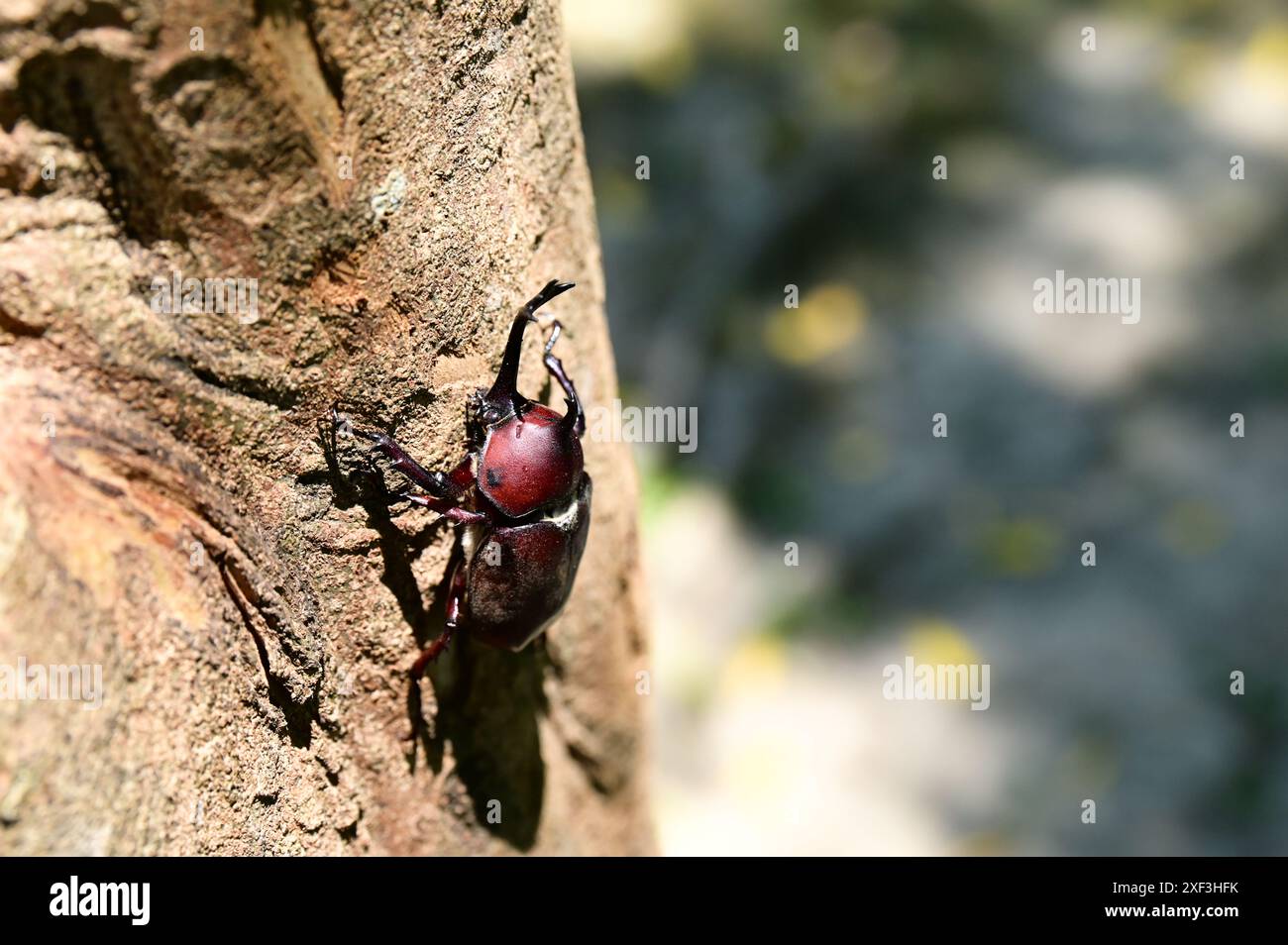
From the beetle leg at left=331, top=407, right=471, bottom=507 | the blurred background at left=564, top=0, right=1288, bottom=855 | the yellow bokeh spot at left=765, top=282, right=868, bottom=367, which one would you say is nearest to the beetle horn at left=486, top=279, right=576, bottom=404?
the beetle leg at left=331, top=407, right=471, bottom=507

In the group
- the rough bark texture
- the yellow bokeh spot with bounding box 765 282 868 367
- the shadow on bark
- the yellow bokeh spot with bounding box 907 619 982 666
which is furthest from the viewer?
the yellow bokeh spot with bounding box 765 282 868 367

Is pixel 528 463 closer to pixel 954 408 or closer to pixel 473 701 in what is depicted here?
pixel 473 701

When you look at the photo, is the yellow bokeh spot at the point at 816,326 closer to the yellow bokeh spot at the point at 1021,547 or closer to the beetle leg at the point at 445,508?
the yellow bokeh spot at the point at 1021,547

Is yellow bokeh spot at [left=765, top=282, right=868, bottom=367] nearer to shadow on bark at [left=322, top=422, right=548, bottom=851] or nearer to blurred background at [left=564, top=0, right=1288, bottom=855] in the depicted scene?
blurred background at [left=564, top=0, right=1288, bottom=855]

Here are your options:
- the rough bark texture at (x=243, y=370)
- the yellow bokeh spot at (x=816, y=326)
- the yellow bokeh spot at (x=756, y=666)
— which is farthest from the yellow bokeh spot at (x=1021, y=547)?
the rough bark texture at (x=243, y=370)

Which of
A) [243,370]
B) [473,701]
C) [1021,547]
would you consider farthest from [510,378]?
[1021,547]
